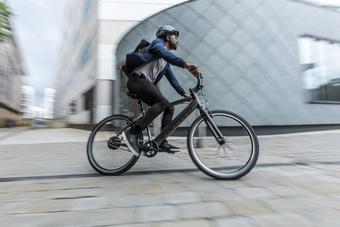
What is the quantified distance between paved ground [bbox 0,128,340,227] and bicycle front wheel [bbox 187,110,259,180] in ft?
0.47

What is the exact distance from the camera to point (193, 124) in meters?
4.30

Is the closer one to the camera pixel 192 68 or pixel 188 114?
pixel 192 68

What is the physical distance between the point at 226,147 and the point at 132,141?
107 centimetres

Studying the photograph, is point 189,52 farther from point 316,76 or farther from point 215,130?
point 215,130

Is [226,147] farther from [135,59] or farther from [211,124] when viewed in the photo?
[135,59]

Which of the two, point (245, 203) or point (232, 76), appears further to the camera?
point (232, 76)

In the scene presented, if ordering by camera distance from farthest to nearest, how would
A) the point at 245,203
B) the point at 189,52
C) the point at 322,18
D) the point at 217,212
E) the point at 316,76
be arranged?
the point at 322,18
the point at 316,76
the point at 189,52
the point at 245,203
the point at 217,212

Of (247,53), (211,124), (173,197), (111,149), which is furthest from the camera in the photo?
(247,53)

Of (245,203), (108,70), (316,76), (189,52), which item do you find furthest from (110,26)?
(245,203)

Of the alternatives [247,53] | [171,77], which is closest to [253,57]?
[247,53]

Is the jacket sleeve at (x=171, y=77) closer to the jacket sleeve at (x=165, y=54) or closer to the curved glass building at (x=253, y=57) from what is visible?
the jacket sleeve at (x=165, y=54)

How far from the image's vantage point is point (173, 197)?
11.1ft

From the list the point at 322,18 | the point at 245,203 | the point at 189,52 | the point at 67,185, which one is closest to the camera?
the point at 245,203

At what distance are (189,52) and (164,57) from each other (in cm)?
1073
